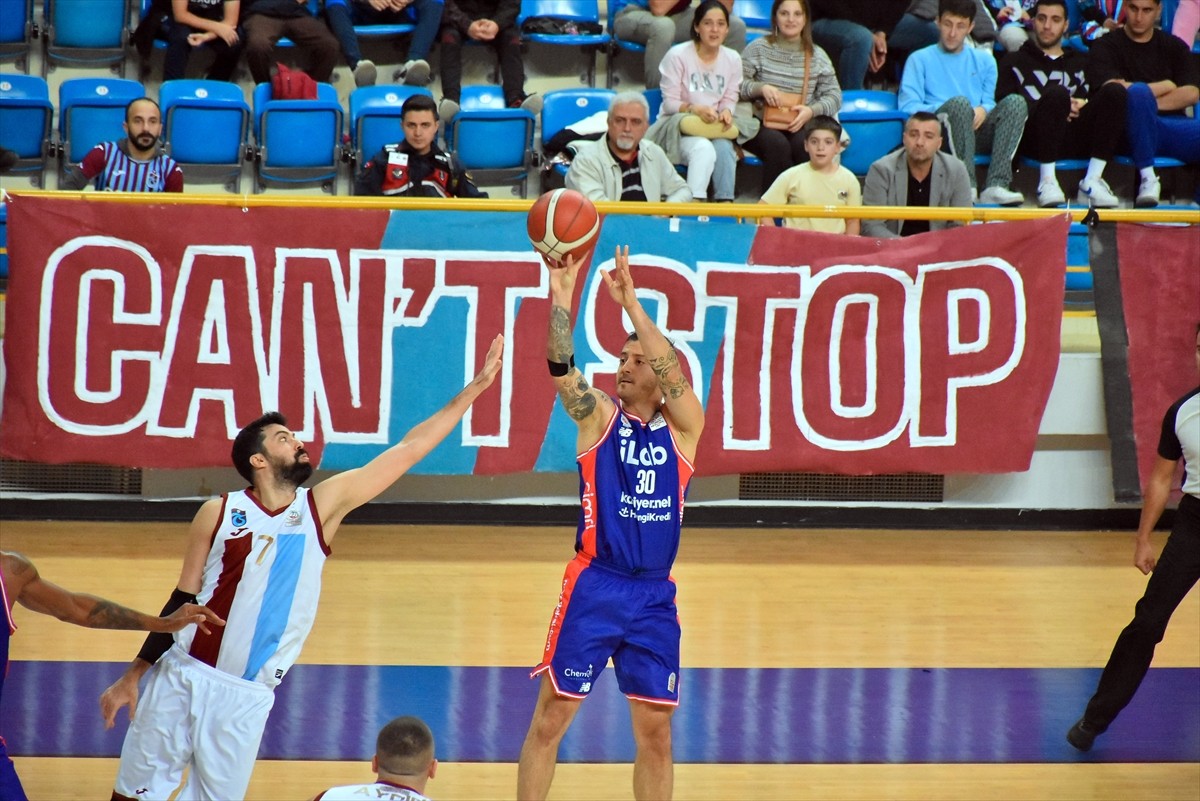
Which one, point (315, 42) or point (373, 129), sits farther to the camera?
point (315, 42)

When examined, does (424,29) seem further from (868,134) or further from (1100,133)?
(1100,133)

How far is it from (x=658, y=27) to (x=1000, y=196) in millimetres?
3028

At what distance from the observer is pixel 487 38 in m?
11.3

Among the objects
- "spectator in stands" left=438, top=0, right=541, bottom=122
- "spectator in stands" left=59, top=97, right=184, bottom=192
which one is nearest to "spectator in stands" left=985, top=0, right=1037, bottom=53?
"spectator in stands" left=438, top=0, right=541, bottom=122

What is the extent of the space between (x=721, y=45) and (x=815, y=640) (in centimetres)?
523

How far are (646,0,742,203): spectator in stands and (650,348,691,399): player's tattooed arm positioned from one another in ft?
17.0

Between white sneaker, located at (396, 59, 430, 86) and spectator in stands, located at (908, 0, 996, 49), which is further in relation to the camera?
spectator in stands, located at (908, 0, 996, 49)

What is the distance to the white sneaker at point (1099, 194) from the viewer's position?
10945 millimetres

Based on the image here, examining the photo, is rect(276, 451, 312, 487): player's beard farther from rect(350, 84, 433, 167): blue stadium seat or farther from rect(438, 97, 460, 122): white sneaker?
rect(438, 97, 460, 122): white sneaker

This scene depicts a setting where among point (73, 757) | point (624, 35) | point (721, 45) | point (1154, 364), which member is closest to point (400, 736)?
point (73, 757)

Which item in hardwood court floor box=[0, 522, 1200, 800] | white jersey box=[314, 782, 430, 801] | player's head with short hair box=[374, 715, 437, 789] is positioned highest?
player's head with short hair box=[374, 715, 437, 789]

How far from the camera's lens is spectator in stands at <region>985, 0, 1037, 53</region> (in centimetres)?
1171

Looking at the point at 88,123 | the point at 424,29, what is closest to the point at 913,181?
the point at 424,29

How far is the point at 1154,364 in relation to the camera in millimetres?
9109
